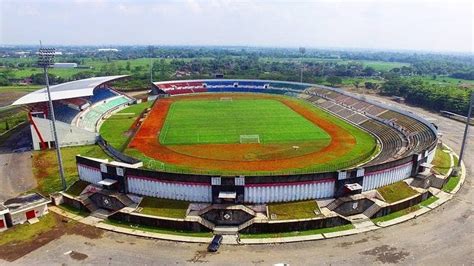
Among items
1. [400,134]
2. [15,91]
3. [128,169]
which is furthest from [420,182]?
[15,91]

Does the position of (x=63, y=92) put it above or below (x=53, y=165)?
above

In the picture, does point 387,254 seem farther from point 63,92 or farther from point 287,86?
point 287,86

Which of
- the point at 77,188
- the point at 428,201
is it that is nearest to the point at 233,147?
the point at 77,188

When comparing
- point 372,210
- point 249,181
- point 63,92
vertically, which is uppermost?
point 63,92

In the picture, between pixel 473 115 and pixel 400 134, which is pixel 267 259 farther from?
pixel 473 115

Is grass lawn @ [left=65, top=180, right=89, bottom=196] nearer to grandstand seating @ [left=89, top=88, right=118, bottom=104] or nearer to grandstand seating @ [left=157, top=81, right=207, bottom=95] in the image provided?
grandstand seating @ [left=89, top=88, right=118, bottom=104]

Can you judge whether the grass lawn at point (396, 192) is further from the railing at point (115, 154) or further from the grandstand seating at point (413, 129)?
the railing at point (115, 154)

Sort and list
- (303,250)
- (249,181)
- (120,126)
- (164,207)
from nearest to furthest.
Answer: (303,250) < (249,181) < (164,207) < (120,126)
